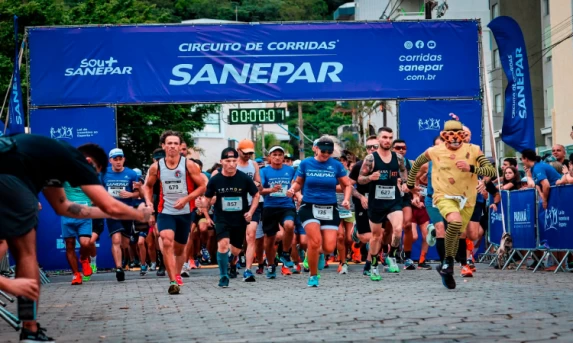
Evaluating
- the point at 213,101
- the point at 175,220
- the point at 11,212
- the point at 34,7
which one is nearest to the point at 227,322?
the point at 11,212

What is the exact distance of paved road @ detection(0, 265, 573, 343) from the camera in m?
7.77

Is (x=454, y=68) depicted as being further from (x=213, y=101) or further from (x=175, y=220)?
(x=175, y=220)

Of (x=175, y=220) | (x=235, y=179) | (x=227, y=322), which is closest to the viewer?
(x=227, y=322)

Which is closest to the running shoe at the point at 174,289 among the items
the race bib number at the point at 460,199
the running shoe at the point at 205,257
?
the race bib number at the point at 460,199

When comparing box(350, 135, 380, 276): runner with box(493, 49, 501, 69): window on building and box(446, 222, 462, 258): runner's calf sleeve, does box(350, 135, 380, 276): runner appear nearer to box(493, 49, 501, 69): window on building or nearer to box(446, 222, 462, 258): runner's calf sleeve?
box(446, 222, 462, 258): runner's calf sleeve

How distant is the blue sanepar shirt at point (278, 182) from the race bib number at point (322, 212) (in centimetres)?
394

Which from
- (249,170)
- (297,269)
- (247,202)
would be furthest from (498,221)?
(247,202)

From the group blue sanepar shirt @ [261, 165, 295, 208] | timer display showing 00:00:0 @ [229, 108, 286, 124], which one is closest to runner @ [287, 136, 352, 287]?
blue sanepar shirt @ [261, 165, 295, 208]

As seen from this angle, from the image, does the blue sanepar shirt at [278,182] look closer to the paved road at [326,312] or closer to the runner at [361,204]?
the runner at [361,204]

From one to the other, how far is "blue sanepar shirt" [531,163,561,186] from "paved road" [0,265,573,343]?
230 cm

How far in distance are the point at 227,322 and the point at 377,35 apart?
13.7m

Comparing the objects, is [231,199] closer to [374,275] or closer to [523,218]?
[374,275]

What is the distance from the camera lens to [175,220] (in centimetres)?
1409

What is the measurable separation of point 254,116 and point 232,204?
10235mm
